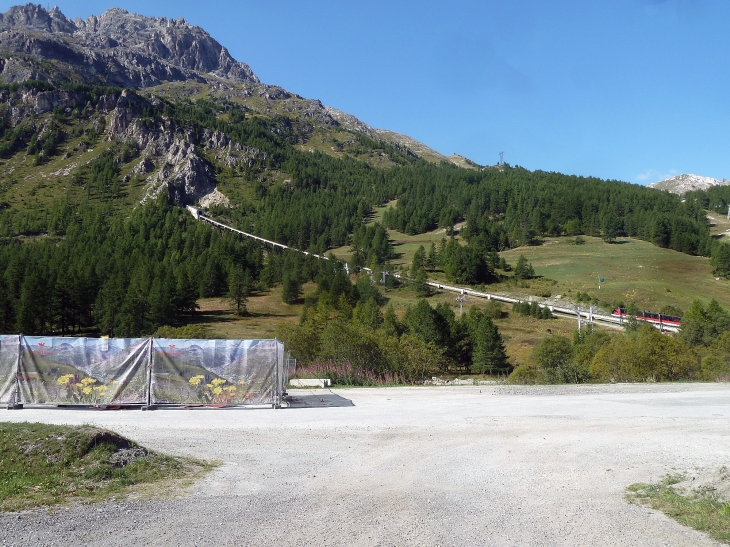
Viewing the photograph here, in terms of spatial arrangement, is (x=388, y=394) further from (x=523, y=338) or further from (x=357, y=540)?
(x=523, y=338)

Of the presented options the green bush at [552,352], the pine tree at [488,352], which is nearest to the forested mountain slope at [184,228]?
the pine tree at [488,352]

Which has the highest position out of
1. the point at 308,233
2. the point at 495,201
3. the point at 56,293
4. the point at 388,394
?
the point at 495,201

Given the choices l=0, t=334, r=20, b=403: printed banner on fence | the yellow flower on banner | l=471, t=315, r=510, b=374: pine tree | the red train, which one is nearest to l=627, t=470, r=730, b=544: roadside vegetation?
the yellow flower on banner

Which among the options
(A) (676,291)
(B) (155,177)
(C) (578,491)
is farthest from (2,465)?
(B) (155,177)

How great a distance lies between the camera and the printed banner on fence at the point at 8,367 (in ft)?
53.2

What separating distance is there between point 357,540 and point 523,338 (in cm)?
6953

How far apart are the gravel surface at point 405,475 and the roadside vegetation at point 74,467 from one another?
1.59 feet

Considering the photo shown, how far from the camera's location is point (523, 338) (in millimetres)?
71000

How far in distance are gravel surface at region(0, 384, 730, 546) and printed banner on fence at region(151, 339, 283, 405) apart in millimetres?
1147

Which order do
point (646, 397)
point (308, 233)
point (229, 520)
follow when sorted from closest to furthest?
point (229, 520)
point (646, 397)
point (308, 233)

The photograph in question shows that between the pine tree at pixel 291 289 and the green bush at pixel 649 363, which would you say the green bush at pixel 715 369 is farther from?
the pine tree at pixel 291 289

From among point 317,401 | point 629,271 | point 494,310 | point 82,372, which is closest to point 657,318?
point 494,310

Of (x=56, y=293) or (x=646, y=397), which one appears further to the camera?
(x=56, y=293)

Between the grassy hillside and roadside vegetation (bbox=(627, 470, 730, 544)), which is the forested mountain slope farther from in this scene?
roadside vegetation (bbox=(627, 470, 730, 544))
